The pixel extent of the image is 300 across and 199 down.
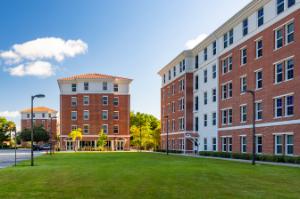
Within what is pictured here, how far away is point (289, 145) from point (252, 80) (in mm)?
9223

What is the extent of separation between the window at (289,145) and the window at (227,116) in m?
12.9

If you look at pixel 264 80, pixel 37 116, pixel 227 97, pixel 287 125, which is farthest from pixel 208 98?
pixel 37 116

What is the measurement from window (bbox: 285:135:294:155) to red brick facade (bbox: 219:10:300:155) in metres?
0.18

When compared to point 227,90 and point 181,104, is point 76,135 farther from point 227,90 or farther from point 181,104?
point 227,90

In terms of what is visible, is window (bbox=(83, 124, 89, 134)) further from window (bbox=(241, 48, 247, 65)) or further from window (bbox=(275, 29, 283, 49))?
window (bbox=(275, 29, 283, 49))

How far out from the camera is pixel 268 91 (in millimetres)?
37031

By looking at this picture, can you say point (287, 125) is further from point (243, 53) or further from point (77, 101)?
point (77, 101)

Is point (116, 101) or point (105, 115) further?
point (116, 101)

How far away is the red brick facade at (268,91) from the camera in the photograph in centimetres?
3262

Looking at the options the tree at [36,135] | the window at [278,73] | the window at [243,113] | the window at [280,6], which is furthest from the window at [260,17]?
the tree at [36,135]

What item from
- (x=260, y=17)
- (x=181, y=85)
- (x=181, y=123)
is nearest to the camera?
(x=260, y=17)

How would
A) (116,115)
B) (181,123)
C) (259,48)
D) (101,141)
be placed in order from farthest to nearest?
(116,115) → (101,141) → (181,123) → (259,48)

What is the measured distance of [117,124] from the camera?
86.4 meters

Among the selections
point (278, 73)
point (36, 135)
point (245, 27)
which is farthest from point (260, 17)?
point (36, 135)
